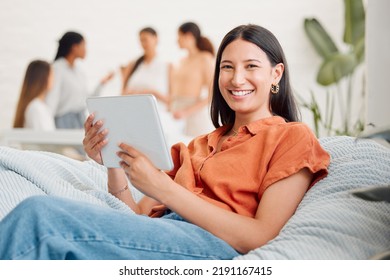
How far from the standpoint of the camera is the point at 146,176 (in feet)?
4.36

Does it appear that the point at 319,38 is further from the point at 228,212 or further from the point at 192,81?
the point at 228,212

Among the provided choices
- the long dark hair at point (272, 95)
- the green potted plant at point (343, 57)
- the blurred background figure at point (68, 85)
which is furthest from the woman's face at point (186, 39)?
the long dark hair at point (272, 95)

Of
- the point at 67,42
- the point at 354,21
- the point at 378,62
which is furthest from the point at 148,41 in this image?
the point at 378,62

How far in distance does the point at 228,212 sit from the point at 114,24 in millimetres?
4623

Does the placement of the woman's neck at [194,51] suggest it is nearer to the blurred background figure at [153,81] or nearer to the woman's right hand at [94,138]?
the blurred background figure at [153,81]

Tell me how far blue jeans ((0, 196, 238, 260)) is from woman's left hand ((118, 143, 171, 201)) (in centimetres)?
7

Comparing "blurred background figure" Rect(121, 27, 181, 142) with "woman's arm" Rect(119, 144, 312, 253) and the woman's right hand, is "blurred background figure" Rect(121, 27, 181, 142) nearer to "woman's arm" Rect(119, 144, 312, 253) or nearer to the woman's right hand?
the woman's right hand

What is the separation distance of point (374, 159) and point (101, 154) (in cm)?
65

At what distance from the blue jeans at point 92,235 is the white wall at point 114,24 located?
4340 millimetres

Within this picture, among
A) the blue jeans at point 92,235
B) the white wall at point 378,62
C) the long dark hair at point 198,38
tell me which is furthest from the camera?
the long dark hair at point 198,38

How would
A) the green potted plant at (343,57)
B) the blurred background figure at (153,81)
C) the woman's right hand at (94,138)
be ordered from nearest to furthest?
the woman's right hand at (94,138)
the blurred background figure at (153,81)
the green potted plant at (343,57)

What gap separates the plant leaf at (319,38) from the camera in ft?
17.2

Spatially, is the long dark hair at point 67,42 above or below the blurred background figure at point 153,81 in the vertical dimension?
above

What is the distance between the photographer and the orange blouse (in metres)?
1.37
